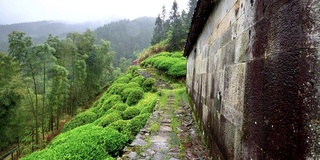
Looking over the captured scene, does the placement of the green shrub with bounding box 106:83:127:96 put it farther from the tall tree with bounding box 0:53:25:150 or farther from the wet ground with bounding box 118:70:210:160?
the wet ground with bounding box 118:70:210:160

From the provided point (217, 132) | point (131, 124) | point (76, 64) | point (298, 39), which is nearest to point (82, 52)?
point (76, 64)

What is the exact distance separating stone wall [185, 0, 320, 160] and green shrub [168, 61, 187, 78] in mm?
13159

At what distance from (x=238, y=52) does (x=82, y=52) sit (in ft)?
77.2

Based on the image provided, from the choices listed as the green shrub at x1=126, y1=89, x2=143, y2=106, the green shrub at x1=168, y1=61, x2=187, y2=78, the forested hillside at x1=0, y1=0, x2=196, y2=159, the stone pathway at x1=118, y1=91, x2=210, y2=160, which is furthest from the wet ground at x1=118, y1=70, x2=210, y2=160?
the green shrub at x1=168, y1=61, x2=187, y2=78

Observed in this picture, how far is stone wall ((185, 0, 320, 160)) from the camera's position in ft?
3.30

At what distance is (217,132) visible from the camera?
2.90m

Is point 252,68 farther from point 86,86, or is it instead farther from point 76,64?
point 86,86

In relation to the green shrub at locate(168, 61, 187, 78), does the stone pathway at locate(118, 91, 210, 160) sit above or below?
below

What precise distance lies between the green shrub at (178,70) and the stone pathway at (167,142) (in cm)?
966

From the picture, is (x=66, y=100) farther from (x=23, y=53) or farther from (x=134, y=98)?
(x=134, y=98)

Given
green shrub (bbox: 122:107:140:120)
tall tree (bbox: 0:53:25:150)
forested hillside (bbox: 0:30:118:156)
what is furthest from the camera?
tall tree (bbox: 0:53:25:150)

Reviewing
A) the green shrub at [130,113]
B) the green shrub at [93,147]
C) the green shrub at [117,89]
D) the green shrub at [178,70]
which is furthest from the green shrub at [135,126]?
the green shrub at [178,70]

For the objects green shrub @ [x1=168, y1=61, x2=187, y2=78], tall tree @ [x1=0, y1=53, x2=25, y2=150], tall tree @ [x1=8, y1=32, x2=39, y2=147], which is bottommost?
tall tree @ [x1=0, y1=53, x2=25, y2=150]

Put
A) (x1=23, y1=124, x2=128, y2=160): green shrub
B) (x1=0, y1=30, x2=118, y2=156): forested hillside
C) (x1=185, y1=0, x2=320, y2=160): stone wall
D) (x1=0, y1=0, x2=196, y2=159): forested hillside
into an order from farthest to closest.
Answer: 1. (x1=0, y1=30, x2=118, y2=156): forested hillside
2. (x1=0, y1=0, x2=196, y2=159): forested hillside
3. (x1=23, y1=124, x2=128, y2=160): green shrub
4. (x1=185, y1=0, x2=320, y2=160): stone wall
